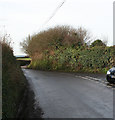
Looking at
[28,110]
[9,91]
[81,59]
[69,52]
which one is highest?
[69,52]

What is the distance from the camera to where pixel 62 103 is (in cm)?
838

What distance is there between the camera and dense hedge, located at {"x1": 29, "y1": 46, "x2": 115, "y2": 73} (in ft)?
69.6

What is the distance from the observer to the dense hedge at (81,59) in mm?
21203

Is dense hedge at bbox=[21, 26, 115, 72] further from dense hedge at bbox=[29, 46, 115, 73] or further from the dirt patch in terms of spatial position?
the dirt patch

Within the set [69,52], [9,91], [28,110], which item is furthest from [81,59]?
[9,91]

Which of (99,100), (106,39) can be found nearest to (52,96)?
(99,100)

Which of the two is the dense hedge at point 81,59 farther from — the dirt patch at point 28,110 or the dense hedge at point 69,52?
the dirt patch at point 28,110

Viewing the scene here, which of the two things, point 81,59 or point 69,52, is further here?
point 69,52

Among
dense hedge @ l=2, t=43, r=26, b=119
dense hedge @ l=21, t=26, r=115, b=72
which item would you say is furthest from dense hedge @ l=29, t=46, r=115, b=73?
dense hedge @ l=2, t=43, r=26, b=119

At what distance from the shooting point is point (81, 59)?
2350 centimetres

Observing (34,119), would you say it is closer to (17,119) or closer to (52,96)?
(17,119)

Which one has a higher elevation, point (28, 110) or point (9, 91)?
point (9, 91)

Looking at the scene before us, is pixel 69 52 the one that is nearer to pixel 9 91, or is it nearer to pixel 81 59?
pixel 81 59

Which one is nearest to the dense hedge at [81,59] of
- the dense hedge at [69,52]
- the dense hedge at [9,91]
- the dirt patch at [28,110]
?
the dense hedge at [69,52]
